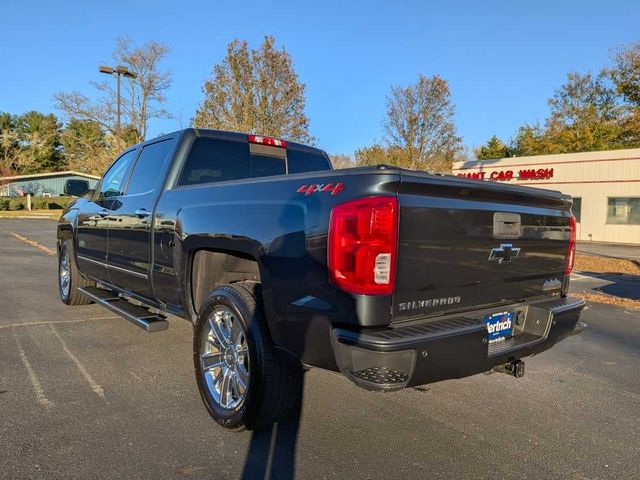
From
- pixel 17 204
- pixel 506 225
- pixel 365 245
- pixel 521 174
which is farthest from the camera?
pixel 17 204

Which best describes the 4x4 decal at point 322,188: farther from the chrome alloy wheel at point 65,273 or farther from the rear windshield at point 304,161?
the chrome alloy wheel at point 65,273

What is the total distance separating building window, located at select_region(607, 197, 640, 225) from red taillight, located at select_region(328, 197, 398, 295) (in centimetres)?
2732

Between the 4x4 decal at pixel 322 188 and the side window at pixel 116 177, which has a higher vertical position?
the side window at pixel 116 177

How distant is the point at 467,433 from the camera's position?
3.31 metres

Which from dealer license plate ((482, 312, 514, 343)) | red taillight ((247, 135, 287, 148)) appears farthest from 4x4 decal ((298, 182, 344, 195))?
red taillight ((247, 135, 287, 148))

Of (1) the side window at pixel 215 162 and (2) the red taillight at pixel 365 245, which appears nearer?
(2) the red taillight at pixel 365 245

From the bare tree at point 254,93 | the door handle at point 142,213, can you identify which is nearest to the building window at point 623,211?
the bare tree at point 254,93

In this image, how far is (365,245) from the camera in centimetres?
253

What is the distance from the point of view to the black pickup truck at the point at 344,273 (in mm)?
2555

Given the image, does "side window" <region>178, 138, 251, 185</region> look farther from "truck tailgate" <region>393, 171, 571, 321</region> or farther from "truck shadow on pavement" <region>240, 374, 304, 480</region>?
"truck tailgate" <region>393, 171, 571, 321</region>

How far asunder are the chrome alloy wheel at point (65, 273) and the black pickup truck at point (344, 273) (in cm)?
283

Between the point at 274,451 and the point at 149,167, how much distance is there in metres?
2.97

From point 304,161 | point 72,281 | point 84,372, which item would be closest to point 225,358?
point 84,372

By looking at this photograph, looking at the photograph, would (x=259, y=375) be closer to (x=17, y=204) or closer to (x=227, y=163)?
(x=227, y=163)
